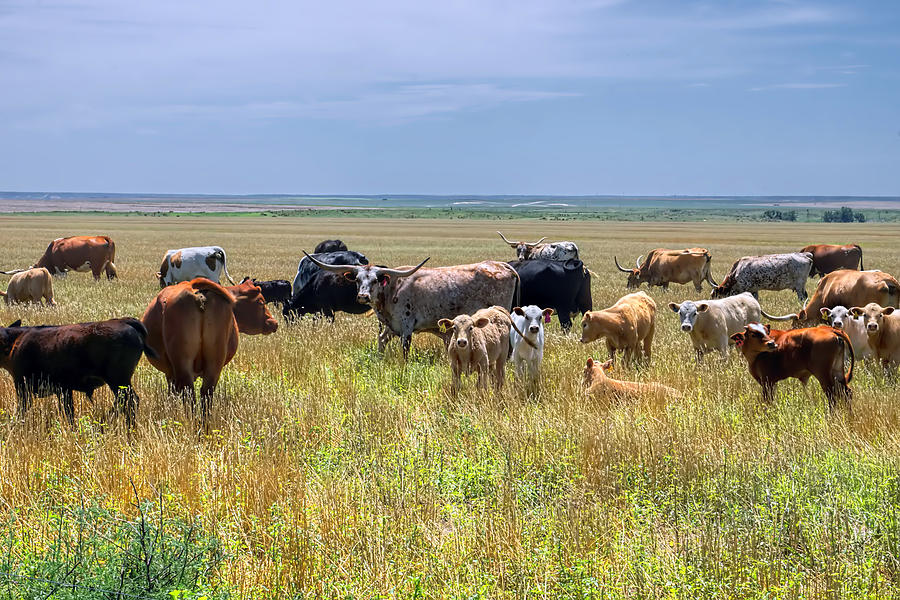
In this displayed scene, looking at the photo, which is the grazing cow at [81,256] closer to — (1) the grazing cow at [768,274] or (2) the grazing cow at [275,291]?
(2) the grazing cow at [275,291]

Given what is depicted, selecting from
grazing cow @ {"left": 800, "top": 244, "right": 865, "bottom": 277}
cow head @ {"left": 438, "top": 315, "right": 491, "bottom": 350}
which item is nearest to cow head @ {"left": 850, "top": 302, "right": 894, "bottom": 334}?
cow head @ {"left": 438, "top": 315, "right": 491, "bottom": 350}

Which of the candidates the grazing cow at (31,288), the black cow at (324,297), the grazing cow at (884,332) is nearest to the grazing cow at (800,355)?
the grazing cow at (884,332)

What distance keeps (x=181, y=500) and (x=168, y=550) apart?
0.95m

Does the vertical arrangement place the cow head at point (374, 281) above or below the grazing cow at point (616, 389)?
above

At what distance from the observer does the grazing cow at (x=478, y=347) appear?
27.7ft

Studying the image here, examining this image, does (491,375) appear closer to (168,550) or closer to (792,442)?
(792,442)

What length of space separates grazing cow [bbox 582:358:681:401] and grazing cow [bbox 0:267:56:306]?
12881mm

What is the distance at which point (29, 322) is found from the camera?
14586 millimetres

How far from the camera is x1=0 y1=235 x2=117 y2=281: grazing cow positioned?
25672mm

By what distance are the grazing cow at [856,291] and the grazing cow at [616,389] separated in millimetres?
5344

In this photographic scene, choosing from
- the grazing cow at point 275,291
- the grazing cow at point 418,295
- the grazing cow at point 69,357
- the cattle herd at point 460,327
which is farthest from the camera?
the grazing cow at point 275,291

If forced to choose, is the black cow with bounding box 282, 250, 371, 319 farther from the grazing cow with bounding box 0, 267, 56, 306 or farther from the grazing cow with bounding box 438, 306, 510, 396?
the grazing cow with bounding box 438, 306, 510, 396

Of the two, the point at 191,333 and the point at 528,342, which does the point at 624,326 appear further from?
the point at 191,333

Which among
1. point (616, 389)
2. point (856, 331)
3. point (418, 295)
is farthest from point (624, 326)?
point (418, 295)
